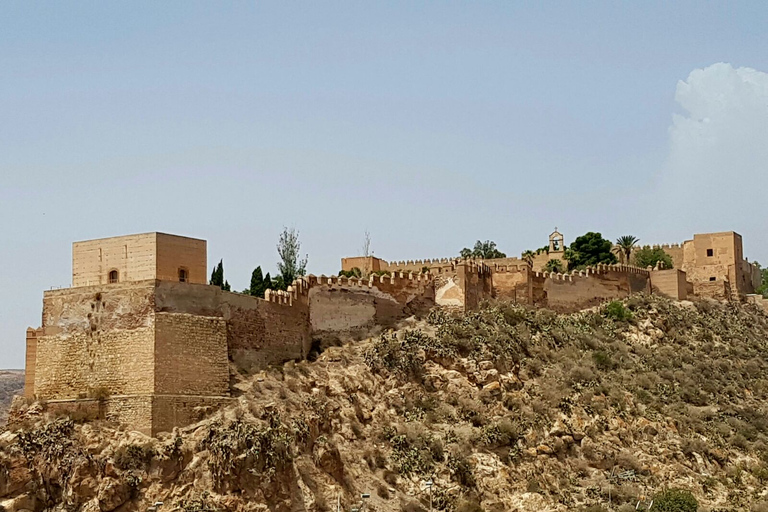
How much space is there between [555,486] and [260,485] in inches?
335

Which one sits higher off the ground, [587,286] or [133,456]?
[587,286]

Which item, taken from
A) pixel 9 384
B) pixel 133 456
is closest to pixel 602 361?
pixel 133 456

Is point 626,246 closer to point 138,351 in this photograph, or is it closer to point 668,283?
point 668,283

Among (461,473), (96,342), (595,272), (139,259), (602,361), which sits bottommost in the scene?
(461,473)

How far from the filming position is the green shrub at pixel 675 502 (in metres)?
29.8

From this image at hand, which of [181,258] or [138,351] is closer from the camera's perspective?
[138,351]

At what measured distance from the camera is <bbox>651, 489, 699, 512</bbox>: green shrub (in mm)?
29750

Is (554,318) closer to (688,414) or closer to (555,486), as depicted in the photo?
(688,414)

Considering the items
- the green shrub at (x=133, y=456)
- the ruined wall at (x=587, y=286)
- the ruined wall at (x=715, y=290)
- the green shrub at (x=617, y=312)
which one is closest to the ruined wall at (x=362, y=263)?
the ruined wall at (x=587, y=286)

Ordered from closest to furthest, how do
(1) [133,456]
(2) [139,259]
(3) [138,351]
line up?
1. (1) [133,456]
2. (3) [138,351]
3. (2) [139,259]

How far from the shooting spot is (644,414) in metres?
34.6

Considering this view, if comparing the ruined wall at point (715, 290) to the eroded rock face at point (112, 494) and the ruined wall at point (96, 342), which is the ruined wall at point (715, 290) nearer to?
the ruined wall at point (96, 342)

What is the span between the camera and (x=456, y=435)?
103 feet

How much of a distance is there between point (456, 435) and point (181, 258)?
337 inches
